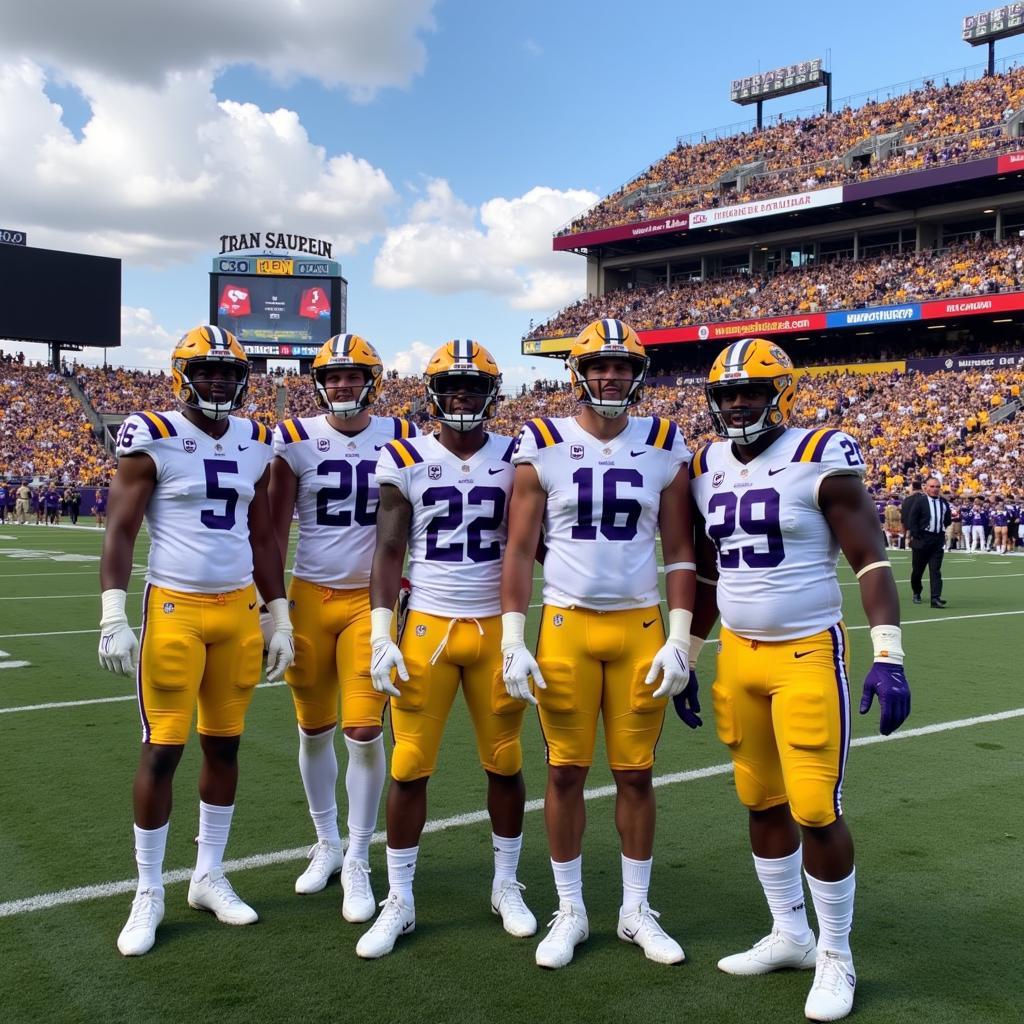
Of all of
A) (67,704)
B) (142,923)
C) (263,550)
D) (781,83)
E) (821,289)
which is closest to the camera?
(142,923)

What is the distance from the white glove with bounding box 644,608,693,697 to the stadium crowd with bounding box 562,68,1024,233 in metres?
34.9

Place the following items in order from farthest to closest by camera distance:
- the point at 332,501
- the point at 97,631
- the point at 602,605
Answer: the point at 97,631, the point at 332,501, the point at 602,605

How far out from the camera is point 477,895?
386cm

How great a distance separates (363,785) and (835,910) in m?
1.75

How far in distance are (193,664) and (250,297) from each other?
3961cm

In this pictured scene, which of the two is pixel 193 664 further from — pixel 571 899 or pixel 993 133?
pixel 993 133

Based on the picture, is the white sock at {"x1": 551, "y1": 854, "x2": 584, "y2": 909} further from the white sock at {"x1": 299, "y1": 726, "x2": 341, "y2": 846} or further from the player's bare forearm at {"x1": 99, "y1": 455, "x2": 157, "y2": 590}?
the player's bare forearm at {"x1": 99, "y1": 455, "x2": 157, "y2": 590}

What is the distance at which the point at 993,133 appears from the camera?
34.4m

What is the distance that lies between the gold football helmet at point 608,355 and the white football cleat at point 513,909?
1736 millimetres

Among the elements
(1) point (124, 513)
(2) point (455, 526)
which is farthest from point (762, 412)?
(1) point (124, 513)

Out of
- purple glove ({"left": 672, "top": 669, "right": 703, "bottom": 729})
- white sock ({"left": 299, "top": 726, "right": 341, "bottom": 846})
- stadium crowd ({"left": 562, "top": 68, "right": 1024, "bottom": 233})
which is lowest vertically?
white sock ({"left": 299, "top": 726, "right": 341, "bottom": 846})

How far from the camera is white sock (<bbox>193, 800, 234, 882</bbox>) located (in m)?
3.73

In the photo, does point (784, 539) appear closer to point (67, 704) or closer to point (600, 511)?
point (600, 511)

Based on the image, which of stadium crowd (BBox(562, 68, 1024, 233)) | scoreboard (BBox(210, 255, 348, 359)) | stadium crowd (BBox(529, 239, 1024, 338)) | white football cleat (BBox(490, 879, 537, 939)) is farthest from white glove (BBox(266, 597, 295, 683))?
scoreboard (BBox(210, 255, 348, 359))
